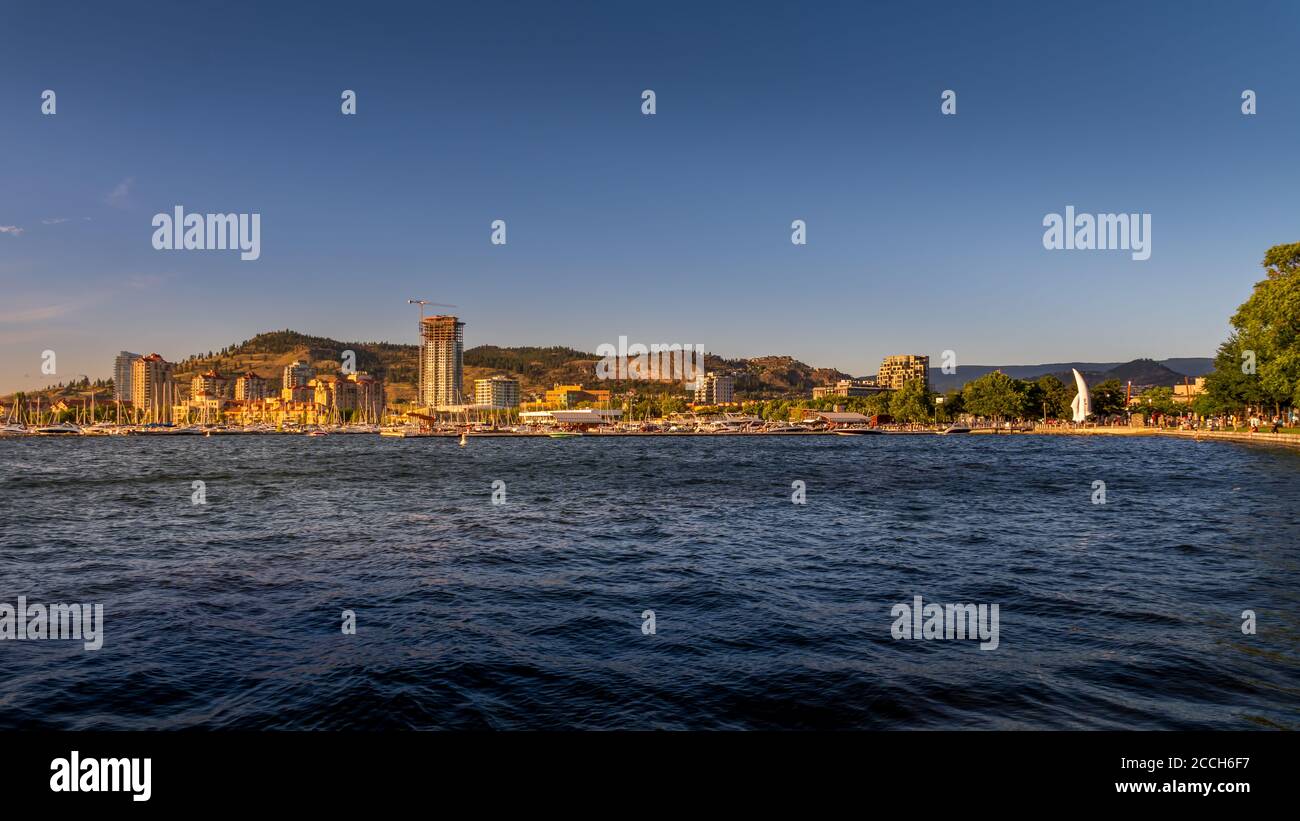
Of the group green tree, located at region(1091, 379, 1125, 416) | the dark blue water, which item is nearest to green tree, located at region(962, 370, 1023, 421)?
green tree, located at region(1091, 379, 1125, 416)

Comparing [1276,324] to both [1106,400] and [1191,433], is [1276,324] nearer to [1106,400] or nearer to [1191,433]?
[1191,433]

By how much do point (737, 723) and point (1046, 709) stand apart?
13.4 ft

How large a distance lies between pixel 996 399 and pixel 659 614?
173 meters

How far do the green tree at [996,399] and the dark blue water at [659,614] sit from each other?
14264 cm

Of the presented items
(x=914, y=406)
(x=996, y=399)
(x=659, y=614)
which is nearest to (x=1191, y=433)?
(x=996, y=399)

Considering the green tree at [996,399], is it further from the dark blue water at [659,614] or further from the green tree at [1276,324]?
the dark blue water at [659,614]

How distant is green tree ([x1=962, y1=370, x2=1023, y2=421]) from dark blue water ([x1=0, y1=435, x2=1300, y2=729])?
143 metres

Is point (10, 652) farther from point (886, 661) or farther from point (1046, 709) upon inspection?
point (1046, 709)

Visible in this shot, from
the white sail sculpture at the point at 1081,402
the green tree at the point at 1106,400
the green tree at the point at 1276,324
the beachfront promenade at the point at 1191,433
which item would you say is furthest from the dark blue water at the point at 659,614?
the green tree at the point at 1106,400

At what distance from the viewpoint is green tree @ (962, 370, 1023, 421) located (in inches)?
6649
